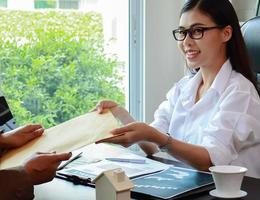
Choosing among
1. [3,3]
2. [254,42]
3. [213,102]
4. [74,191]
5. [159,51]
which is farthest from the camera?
[159,51]

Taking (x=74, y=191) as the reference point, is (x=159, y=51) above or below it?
above

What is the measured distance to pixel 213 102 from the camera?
5.84ft

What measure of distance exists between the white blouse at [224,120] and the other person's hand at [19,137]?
0.57 meters

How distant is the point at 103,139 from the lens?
1.21 metres

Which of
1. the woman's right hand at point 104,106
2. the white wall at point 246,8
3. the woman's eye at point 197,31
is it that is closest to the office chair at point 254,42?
the woman's eye at point 197,31

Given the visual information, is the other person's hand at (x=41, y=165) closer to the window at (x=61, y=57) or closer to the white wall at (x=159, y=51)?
the window at (x=61, y=57)

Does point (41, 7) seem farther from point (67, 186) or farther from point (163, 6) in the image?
point (67, 186)

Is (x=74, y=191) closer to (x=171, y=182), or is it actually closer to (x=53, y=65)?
(x=171, y=182)

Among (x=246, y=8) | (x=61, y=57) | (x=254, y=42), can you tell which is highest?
(x=246, y=8)

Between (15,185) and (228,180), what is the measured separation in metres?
0.52

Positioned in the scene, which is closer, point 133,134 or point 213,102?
point 133,134

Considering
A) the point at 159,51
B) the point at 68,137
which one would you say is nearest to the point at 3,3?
the point at 159,51

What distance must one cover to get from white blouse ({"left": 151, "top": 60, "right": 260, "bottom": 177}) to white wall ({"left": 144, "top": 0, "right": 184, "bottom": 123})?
121 cm

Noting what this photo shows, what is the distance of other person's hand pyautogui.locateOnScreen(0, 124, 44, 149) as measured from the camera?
1469 mm
